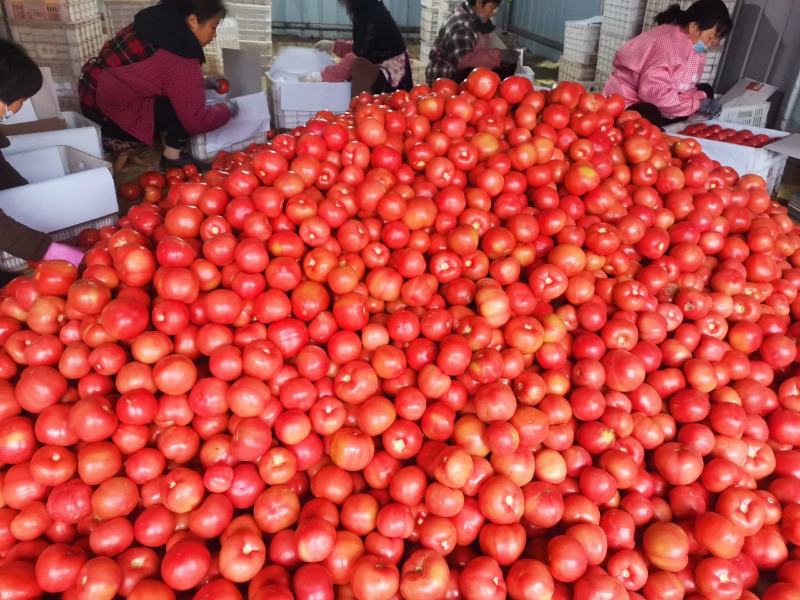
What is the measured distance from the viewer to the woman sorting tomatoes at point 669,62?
15.9 ft

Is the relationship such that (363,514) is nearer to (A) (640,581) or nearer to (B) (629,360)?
(A) (640,581)

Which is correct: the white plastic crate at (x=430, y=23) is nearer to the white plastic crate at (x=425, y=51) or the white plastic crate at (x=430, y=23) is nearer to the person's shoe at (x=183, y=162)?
the white plastic crate at (x=425, y=51)

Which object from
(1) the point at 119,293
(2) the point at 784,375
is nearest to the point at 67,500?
(1) the point at 119,293

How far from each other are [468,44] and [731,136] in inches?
105

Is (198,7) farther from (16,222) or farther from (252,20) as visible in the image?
(252,20)

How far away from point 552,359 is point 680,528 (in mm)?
600

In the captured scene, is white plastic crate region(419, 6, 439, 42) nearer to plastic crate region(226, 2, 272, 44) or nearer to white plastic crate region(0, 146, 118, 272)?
plastic crate region(226, 2, 272, 44)

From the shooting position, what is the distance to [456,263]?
192cm

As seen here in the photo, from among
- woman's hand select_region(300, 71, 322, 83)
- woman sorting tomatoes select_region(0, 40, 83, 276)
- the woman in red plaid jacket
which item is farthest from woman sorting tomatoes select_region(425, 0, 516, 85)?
woman sorting tomatoes select_region(0, 40, 83, 276)

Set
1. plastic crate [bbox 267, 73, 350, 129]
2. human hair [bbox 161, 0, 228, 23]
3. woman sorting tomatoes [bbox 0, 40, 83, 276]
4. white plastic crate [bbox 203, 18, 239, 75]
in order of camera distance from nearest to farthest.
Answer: woman sorting tomatoes [bbox 0, 40, 83, 276] < human hair [bbox 161, 0, 228, 23] < plastic crate [bbox 267, 73, 350, 129] < white plastic crate [bbox 203, 18, 239, 75]

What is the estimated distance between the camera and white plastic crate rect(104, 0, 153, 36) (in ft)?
22.9

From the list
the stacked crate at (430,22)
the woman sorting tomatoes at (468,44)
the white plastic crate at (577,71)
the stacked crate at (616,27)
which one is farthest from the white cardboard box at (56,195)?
the stacked crate at (430,22)

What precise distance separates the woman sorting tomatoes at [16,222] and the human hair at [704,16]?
4.91 metres

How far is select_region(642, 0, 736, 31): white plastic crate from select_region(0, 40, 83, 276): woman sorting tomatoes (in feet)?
20.8
